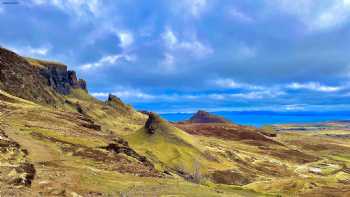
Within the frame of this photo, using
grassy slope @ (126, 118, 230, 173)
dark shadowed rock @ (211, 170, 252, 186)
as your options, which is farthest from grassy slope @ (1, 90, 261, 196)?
dark shadowed rock @ (211, 170, 252, 186)

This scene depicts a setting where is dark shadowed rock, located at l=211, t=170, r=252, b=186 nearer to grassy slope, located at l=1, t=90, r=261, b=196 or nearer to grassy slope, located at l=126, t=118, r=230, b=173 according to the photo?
grassy slope, located at l=126, t=118, r=230, b=173

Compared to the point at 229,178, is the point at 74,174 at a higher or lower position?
lower

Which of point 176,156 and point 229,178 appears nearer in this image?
point 229,178

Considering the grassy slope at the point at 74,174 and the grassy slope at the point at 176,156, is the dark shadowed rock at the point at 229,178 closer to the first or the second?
the grassy slope at the point at 176,156

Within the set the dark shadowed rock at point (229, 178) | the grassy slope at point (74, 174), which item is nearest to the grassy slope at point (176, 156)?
the dark shadowed rock at point (229, 178)

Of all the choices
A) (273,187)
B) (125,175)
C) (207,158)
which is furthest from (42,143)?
(207,158)

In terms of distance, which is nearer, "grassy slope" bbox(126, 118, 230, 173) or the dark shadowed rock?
the dark shadowed rock

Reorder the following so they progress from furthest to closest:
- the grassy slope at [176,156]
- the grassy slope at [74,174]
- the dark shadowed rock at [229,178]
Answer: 1. the grassy slope at [176,156]
2. the dark shadowed rock at [229,178]
3. the grassy slope at [74,174]

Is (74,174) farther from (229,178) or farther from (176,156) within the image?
(176,156)

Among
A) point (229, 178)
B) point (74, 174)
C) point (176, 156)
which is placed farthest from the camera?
point (176, 156)

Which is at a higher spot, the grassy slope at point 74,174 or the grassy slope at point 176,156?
the grassy slope at point 176,156

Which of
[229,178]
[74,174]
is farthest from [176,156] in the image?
[74,174]

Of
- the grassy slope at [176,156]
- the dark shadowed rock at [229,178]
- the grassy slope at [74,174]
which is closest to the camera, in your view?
the grassy slope at [74,174]

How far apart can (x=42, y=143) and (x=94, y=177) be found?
29.3 metres
